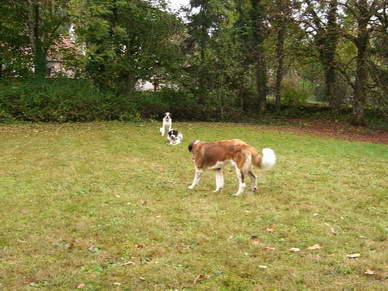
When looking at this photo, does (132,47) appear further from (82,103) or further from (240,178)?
A: (240,178)

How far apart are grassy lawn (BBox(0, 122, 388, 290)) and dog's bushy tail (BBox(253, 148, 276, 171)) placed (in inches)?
29.6

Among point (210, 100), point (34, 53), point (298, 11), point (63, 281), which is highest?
point (298, 11)

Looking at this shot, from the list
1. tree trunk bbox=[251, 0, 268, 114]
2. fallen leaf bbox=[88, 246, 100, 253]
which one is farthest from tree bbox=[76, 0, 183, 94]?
fallen leaf bbox=[88, 246, 100, 253]

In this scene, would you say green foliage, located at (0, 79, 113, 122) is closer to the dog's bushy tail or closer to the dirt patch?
the dirt patch

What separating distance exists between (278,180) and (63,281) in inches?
279

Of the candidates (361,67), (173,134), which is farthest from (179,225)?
(361,67)

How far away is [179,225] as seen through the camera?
7.18 m

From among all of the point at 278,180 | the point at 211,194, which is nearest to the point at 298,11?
the point at 278,180

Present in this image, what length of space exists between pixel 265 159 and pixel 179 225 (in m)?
2.48

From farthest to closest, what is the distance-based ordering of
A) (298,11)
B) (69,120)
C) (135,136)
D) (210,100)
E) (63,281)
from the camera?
(210,100)
(298,11)
(69,120)
(135,136)
(63,281)

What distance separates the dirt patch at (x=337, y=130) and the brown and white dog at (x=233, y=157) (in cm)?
1442

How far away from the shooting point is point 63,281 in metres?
5.02

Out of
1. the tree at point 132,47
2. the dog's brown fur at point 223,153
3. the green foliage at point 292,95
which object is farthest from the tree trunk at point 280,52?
the dog's brown fur at point 223,153

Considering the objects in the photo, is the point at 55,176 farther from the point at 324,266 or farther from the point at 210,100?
the point at 210,100
